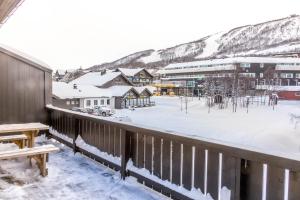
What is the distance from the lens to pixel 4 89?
639cm

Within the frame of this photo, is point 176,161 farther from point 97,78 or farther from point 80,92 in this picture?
point 97,78

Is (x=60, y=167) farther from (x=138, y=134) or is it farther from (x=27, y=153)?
(x=138, y=134)

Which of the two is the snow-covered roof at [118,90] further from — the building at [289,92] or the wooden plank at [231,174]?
the wooden plank at [231,174]

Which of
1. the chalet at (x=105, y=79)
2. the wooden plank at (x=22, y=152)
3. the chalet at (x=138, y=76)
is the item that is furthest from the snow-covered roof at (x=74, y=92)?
the wooden plank at (x=22, y=152)

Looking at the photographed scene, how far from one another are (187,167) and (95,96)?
127ft

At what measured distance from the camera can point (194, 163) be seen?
320 cm

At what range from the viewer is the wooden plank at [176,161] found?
3.40 meters

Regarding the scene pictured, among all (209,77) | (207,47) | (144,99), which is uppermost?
(207,47)

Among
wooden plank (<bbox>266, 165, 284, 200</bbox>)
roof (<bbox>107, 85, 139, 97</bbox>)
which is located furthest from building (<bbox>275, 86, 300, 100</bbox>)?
wooden plank (<bbox>266, 165, 284, 200</bbox>)

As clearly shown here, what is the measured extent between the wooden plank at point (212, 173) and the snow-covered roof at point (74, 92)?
34.6 meters

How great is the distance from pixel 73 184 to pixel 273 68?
6898cm

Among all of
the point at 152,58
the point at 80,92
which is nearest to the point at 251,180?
the point at 80,92

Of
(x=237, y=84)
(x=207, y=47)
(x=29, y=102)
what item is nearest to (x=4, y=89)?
(x=29, y=102)

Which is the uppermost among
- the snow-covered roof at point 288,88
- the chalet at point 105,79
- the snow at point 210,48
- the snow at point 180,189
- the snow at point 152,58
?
the snow at point 210,48
